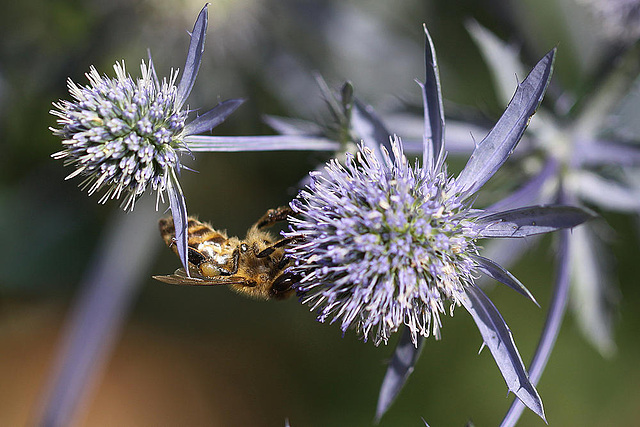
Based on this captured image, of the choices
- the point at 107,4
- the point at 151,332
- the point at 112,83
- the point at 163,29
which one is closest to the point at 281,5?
the point at 163,29

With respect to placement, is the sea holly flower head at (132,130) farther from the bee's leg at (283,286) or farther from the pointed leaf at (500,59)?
the pointed leaf at (500,59)

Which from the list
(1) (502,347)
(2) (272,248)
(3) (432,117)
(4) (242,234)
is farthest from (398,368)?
(4) (242,234)

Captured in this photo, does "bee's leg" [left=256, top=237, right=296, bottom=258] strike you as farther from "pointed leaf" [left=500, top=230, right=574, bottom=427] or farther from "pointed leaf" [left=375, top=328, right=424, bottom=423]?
"pointed leaf" [left=500, top=230, right=574, bottom=427]

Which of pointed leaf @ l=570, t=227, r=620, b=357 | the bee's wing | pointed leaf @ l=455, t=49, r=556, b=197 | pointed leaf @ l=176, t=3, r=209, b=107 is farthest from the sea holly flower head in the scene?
pointed leaf @ l=570, t=227, r=620, b=357

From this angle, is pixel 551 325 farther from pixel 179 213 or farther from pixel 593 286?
pixel 179 213

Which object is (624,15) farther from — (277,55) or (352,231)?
(277,55)

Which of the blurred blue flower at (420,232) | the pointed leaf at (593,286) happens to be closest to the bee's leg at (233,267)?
the blurred blue flower at (420,232)
